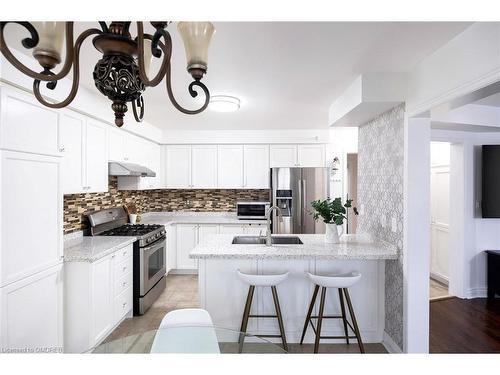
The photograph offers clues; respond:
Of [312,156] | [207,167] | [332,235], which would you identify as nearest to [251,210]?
[207,167]

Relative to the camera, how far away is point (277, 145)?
4863 millimetres

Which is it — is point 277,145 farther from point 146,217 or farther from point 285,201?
point 146,217

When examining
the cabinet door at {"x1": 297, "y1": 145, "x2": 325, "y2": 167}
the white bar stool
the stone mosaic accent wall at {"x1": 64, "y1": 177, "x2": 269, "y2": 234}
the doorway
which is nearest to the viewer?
the white bar stool

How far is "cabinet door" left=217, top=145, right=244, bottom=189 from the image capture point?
4.91 metres

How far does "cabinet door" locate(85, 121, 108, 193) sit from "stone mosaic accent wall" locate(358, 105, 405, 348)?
286 cm

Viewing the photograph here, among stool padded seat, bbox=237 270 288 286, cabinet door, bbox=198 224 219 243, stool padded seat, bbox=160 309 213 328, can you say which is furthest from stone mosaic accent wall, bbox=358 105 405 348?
cabinet door, bbox=198 224 219 243

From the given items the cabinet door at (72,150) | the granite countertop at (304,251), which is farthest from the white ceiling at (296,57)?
the granite countertop at (304,251)

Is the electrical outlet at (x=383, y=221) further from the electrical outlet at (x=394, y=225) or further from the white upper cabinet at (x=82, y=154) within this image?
the white upper cabinet at (x=82, y=154)

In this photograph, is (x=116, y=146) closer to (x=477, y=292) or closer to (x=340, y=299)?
(x=340, y=299)

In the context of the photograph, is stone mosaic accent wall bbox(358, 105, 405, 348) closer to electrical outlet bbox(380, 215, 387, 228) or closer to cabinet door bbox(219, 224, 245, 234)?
electrical outlet bbox(380, 215, 387, 228)

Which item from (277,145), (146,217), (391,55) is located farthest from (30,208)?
(277,145)

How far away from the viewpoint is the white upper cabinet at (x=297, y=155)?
15.8ft

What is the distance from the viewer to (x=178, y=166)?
4.97 m

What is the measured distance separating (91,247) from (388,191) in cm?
281
